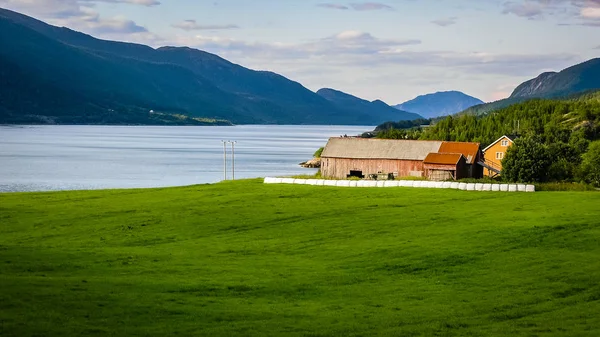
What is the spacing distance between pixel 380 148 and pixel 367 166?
253cm

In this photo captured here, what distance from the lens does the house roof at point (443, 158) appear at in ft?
285

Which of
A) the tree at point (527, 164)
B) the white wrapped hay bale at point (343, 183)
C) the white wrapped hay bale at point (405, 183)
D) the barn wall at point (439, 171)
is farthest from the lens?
the barn wall at point (439, 171)

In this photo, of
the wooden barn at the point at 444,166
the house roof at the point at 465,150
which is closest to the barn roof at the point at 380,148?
the house roof at the point at 465,150

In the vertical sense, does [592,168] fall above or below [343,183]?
above

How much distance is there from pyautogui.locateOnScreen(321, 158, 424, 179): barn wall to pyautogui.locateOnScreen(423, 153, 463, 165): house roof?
1942 mm

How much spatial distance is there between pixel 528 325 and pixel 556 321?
112cm

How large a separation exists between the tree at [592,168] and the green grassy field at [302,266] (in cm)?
1594

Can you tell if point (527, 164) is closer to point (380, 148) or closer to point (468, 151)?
point (468, 151)

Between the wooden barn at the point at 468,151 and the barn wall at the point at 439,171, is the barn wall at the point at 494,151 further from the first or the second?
the barn wall at the point at 439,171

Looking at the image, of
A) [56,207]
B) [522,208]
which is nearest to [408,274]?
[522,208]

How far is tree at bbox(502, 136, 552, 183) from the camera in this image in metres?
79.9

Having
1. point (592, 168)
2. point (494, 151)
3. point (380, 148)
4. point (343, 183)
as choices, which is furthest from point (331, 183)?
point (494, 151)

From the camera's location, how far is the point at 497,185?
69938 millimetres

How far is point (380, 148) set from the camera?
92.9m
